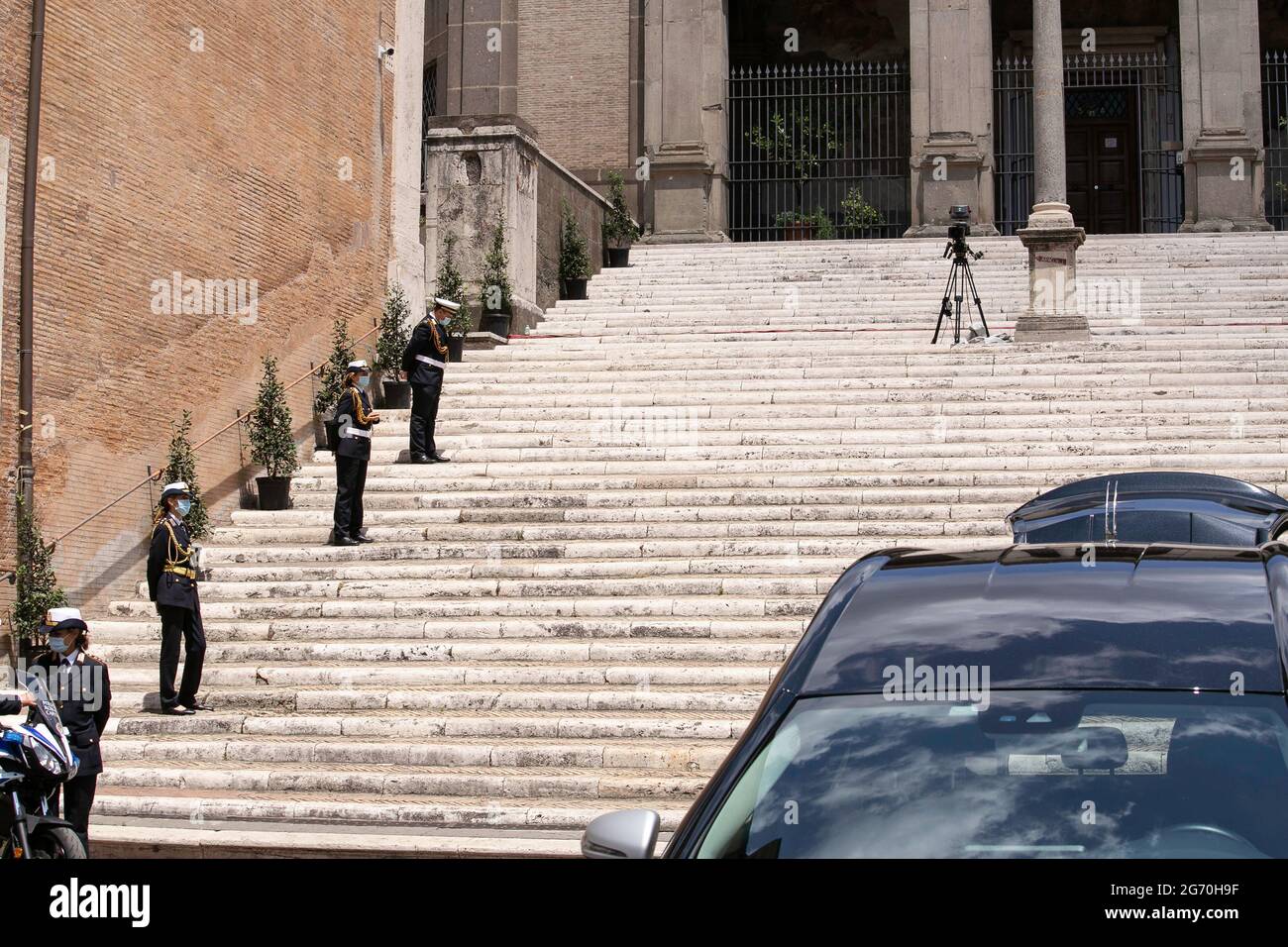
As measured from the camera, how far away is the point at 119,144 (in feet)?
51.0

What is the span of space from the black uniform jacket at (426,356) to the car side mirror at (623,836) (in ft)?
43.2

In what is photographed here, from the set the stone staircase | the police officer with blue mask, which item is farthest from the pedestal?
the police officer with blue mask

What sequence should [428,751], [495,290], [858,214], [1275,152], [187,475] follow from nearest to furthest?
[428,751]
[187,475]
[495,290]
[858,214]
[1275,152]

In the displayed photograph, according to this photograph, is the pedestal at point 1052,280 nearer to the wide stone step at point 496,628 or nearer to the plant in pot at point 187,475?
the wide stone step at point 496,628

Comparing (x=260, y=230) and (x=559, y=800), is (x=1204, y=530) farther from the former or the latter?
(x=260, y=230)

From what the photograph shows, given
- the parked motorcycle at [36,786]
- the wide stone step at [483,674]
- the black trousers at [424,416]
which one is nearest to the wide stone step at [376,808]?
the wide stone step at [483,674]

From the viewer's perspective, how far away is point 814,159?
29.8m

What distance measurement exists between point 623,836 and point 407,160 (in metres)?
19.5

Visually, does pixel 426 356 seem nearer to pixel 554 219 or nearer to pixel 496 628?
pixel 496 628

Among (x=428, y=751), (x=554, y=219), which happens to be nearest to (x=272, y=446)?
(x=428, y=751)

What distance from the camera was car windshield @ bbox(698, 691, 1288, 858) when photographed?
3084mm

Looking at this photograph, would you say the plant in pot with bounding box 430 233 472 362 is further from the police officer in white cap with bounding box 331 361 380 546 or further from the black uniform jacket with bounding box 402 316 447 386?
the police officer in white cap with bounding box 331 361 380 546

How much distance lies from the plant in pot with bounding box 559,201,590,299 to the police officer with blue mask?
1581cm
